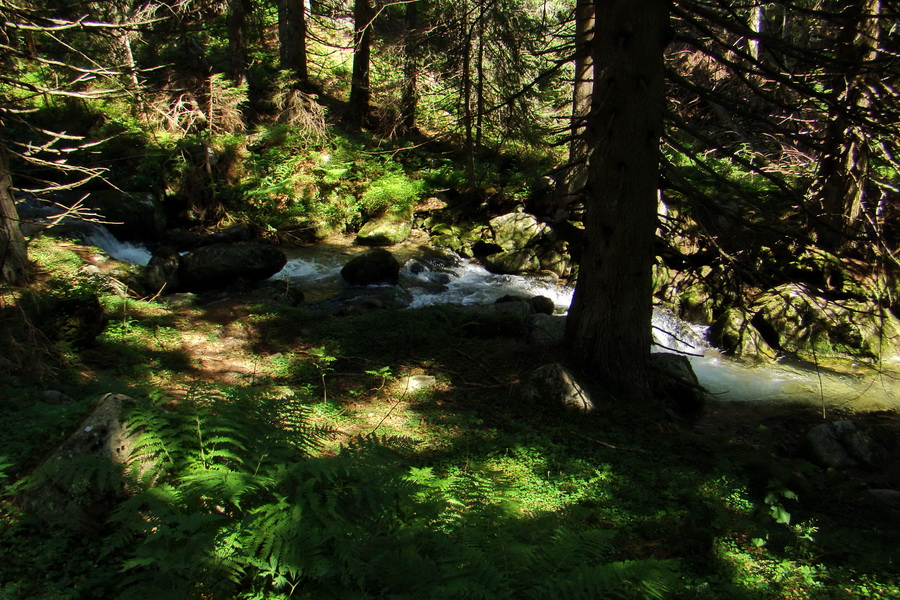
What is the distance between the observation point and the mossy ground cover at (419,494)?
2.53 metres

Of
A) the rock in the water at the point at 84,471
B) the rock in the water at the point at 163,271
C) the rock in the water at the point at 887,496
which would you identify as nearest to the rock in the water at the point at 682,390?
the rock in the water at the point at 887,496

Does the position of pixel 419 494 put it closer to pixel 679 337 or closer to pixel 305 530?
pixel 305 530

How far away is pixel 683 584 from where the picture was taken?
3.35 metres

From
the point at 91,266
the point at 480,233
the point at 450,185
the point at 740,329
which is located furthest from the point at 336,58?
the point at 740,329

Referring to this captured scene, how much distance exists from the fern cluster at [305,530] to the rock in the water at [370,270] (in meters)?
9.14

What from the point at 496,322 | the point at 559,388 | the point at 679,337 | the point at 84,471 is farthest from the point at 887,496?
the point at 84,471

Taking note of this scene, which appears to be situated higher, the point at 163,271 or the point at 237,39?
the point at 237,39

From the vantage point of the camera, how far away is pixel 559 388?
625 cm

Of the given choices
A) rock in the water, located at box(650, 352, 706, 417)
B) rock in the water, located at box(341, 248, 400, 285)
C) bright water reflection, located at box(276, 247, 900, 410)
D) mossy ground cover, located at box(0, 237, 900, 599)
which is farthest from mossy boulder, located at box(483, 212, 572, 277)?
mossy ground cover, located at box(0, 237, 900, 599)

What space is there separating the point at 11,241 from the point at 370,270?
7.08 m

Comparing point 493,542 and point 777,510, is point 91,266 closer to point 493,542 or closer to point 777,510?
point 493,542

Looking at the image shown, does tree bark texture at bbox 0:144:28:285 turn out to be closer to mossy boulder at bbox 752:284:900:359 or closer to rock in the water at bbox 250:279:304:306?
rock in the water at bbox 250:279:304:306

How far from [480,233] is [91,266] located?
10.1 metres

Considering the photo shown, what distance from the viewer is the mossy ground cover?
99.7 inches
